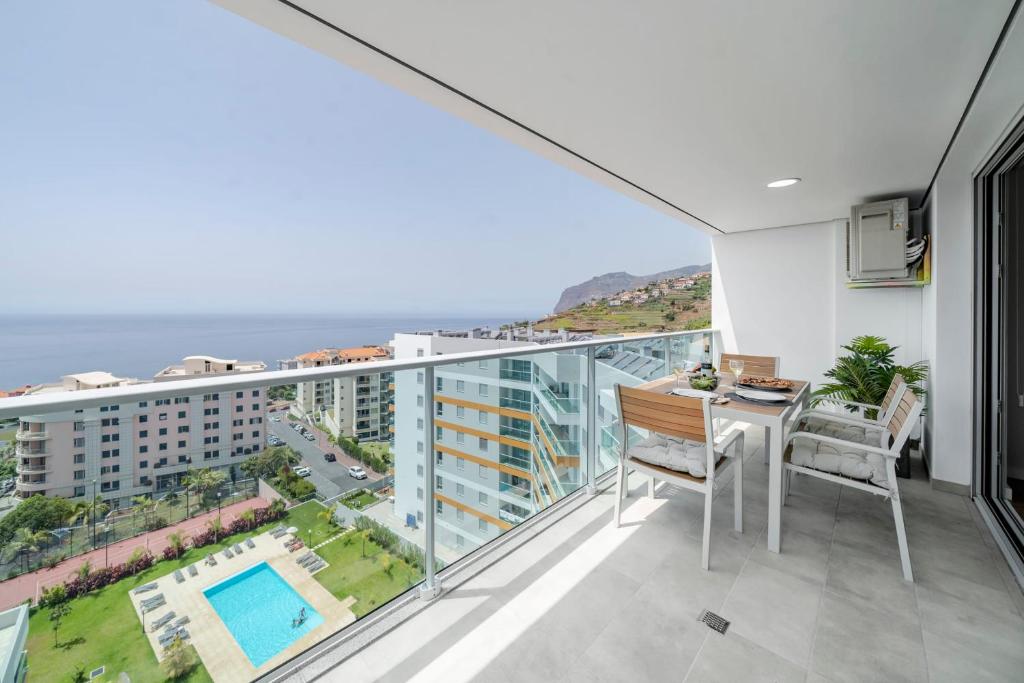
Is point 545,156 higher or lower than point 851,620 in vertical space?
higher

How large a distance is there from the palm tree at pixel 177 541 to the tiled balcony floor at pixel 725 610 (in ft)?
2.25

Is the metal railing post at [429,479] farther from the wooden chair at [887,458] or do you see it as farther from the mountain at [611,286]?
the mountain at [611,286]

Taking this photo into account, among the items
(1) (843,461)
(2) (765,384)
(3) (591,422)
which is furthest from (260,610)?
(2) (765,384)

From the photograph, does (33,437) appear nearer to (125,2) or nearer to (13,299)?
(125,2)

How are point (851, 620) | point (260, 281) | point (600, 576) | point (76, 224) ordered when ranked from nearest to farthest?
point (851, 620), point (600, 576), point (76, 224), point (260, 281)

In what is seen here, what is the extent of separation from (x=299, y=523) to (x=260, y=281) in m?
13.5

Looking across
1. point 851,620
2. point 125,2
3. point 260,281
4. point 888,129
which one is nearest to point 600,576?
point 851,620

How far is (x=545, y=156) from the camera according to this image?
2773mm

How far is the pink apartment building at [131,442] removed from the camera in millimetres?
909

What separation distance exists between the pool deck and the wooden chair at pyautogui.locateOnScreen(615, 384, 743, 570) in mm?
1570

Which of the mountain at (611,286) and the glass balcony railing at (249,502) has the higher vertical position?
the mountain at (611,286)

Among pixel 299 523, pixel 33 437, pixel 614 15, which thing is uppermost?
pixel 614 15

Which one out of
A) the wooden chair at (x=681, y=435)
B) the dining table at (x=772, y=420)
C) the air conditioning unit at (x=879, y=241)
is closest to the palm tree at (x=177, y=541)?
the wooden chair at (x=681, y=435)

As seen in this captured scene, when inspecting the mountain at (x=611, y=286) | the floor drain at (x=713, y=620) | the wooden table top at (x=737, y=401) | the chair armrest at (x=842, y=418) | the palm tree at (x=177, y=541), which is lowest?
the floor drain at (x=713, y=620)
